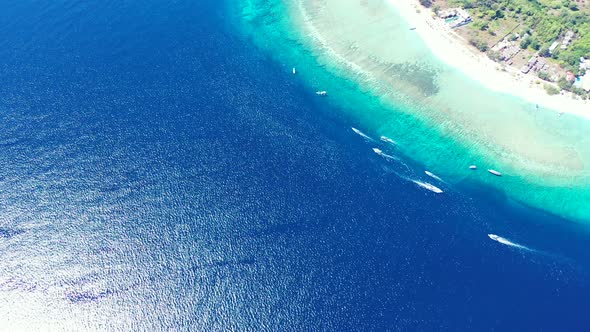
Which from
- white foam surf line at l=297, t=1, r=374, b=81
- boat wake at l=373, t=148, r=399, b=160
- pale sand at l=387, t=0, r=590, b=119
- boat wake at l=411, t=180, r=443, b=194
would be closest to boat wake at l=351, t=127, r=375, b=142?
boat wake at l=373, t=148, r=399, b=160

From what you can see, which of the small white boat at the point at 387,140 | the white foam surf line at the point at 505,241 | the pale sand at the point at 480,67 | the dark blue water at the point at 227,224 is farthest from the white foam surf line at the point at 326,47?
the white foam surf line at the point at 505,241

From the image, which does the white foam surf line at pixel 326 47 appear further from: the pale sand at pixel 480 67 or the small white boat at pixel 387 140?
the pale sand at pixel 480 67

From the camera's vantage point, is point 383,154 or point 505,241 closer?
point 505,241

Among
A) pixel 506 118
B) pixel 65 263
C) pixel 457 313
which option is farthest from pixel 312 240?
pixel 506 118

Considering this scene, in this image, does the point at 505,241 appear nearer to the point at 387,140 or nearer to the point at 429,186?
the point at 429,186

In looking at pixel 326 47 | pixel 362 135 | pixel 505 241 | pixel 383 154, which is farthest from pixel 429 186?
pixel 326 47
